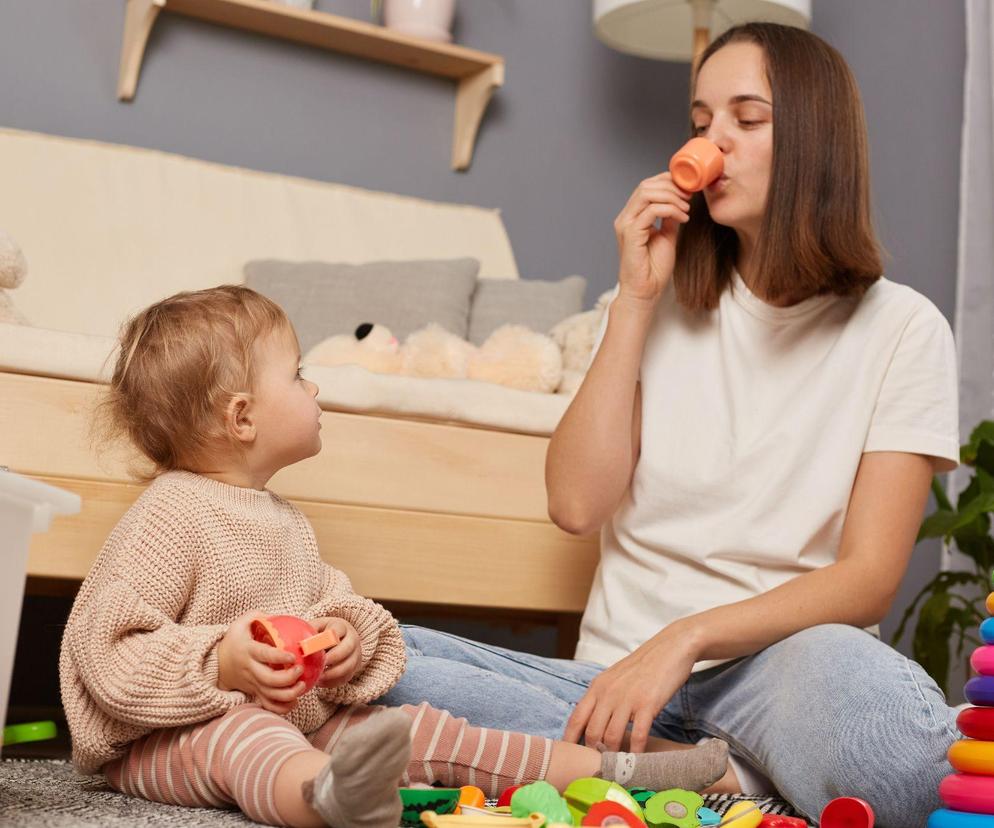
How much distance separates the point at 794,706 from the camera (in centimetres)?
108

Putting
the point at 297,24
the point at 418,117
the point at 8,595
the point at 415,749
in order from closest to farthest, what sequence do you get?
the point at 8,595
the point at 415,749
the point at 297,24
the point at 418,117

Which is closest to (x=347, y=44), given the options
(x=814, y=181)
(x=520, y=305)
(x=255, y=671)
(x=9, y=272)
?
(x=520, y=305)

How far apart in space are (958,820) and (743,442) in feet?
1.64

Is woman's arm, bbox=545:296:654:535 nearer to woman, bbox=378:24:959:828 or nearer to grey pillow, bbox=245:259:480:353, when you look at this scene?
woman, bbox=378:24:959:828

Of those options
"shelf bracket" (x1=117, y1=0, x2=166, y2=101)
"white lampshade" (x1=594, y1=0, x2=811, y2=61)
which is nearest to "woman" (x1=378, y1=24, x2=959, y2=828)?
"white lampshade" (x1=594, y1=0, x2=811, y2=61)

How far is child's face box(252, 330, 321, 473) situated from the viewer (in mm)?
1110

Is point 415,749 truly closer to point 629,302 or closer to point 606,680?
point 606,680

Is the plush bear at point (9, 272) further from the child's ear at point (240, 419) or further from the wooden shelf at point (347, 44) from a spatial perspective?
the wooden shelf at point (347, 44)

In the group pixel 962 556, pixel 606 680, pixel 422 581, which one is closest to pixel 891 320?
pixel 606 680

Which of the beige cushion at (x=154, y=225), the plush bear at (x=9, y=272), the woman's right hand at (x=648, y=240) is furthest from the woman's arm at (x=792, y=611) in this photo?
the beige cushion at (x=154, y=225)

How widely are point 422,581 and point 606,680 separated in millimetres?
411

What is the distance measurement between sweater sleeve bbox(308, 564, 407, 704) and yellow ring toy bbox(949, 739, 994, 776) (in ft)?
1.59

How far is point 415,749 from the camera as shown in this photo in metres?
1.05

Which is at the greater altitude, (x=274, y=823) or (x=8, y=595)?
(x=8, y=595)
